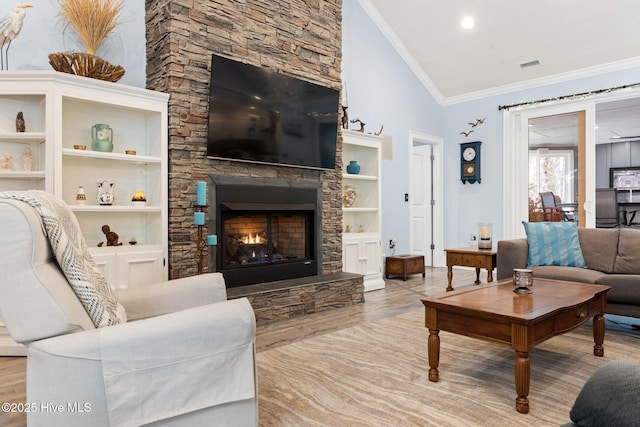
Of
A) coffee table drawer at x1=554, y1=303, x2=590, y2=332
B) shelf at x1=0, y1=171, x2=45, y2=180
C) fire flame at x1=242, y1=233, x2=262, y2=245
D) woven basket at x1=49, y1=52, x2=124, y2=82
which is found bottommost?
coffee table drawer at x1=554, y1=303, x2=590, y2=332

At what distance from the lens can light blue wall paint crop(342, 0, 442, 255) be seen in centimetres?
551

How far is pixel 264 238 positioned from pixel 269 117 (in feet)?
3.80

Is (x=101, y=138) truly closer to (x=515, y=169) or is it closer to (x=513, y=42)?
(x=513, y=42)

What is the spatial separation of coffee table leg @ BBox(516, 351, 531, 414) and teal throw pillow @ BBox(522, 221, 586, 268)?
2.16m

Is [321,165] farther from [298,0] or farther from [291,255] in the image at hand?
[298,0]

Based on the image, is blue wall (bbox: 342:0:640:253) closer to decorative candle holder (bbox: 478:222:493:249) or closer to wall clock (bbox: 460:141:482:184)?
wall clock (bbox: 460:141:482:184)

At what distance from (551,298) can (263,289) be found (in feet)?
7.21

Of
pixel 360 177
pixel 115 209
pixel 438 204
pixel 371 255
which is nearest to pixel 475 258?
pixel 371 255

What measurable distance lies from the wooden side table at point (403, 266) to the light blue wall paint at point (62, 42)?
3685 millimetres

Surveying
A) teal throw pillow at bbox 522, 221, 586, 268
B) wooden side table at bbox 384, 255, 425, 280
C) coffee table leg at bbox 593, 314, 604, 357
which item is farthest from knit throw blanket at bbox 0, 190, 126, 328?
wooden side table at bbox 384, 255, 425, 280

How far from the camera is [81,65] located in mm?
3094

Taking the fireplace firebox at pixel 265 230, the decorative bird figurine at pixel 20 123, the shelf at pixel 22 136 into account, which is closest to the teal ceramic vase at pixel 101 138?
the shelf at pixel 22 136

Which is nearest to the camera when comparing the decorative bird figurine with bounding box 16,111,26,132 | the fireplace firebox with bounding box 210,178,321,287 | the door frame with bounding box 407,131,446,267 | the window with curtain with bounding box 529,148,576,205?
the decorative bird figurine with bounding box 16,111,26,132

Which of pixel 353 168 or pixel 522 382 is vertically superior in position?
pixel 353 168
